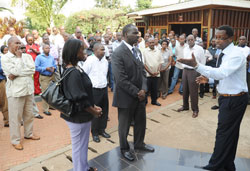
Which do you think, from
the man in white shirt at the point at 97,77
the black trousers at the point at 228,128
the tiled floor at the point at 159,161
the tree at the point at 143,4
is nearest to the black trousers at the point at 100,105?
the man in white shirt at the point at 97,77

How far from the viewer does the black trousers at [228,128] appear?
3.01 meters

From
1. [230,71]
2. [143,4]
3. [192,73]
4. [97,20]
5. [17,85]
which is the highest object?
[143,4]

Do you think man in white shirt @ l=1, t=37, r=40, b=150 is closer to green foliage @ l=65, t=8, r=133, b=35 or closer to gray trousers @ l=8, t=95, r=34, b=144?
gray trousers @ l=8, t=95, r=34, b=144

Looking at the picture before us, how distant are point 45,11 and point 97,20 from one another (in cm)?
694

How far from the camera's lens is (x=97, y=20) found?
669 inches

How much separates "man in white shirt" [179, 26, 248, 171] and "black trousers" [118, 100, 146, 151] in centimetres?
113

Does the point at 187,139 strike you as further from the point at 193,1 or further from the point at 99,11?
the point at 99,11

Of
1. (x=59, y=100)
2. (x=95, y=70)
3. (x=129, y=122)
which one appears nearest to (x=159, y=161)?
(x=129, y=122)

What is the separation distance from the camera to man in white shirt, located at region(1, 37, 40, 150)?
3.99m

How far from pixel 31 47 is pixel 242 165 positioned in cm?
662

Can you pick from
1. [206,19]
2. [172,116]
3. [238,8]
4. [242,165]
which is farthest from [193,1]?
[242,165]

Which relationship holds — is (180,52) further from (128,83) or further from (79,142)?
(79,142)

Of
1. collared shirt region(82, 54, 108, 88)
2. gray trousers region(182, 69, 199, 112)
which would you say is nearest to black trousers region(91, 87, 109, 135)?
collared shirt region(82, 54, 108, 88)

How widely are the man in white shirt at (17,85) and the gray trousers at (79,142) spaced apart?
1.93 m
